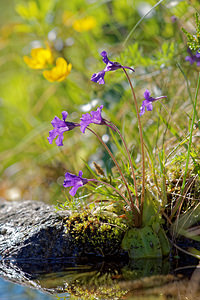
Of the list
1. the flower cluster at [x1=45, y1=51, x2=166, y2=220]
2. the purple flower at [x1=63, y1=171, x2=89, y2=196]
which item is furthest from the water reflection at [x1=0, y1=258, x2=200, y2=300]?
the purple flower at [x1=63, y1=171, x2=89, y2=196]

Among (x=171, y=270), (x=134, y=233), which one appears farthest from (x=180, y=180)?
(x=171, y=270)

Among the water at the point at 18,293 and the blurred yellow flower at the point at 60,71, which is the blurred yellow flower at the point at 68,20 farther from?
the water at the point at 18,293

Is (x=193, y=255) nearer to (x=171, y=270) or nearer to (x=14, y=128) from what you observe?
(x=171, y=270)

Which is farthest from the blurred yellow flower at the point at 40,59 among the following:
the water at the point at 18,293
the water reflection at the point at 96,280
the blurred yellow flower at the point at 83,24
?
the water at the point at 18,293

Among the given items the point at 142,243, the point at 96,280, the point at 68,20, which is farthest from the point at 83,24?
the point at 96,280

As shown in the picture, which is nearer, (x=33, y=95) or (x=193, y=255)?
(x=193, y=255)

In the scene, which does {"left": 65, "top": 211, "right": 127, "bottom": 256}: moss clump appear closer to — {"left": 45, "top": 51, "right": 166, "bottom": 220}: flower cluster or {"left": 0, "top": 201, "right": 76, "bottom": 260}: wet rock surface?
{"left": 0, "top": 201, "right": 76, "bottom": 260}: wet rock surface
